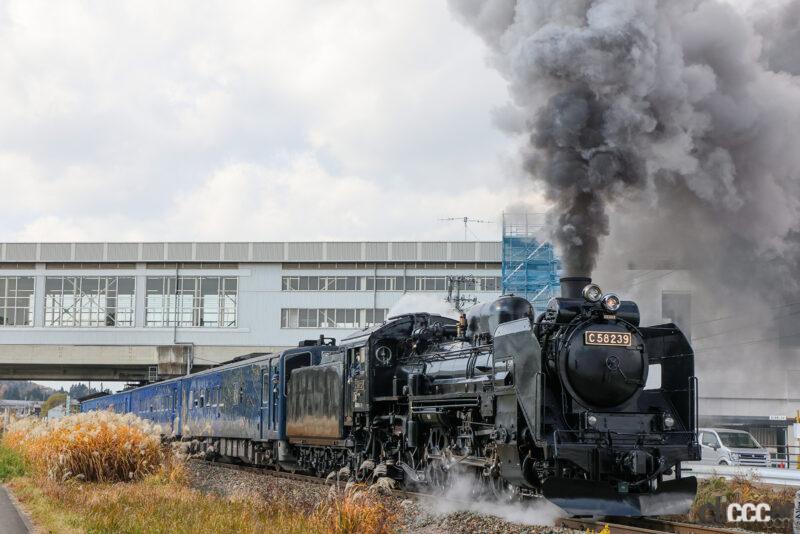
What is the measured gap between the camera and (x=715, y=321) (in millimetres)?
25500

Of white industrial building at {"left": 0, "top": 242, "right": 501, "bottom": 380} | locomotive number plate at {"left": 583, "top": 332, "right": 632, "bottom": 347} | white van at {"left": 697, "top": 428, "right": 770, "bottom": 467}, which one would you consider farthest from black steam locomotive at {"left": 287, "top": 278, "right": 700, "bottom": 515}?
white industrial building at {"left": 0, "top": 242, "right": 501, "bottom": 380}

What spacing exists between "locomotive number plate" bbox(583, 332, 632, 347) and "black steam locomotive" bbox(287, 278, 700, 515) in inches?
0.5

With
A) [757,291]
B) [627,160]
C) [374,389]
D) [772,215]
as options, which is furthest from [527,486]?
[757,291]

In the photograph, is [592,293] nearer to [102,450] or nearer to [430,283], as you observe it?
[102,450]

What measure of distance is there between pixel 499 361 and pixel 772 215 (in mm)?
9774

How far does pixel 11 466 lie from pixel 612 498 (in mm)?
14227

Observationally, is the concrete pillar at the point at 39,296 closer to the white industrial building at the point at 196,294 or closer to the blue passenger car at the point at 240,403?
the white industrial building at the point at 196,294

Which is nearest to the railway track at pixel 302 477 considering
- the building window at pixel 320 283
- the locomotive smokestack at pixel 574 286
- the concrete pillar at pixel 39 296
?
the locomotive smokestack at pixel 574 286

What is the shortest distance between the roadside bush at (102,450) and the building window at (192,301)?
124ft

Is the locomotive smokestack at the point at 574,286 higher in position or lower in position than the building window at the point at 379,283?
lower

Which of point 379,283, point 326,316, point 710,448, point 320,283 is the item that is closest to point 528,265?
point 710,448

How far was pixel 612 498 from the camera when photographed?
39.4 ft

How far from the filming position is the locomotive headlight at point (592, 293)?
1245cm

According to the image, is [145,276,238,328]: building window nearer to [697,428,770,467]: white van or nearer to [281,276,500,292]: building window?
[281,276,500,292]: building window
